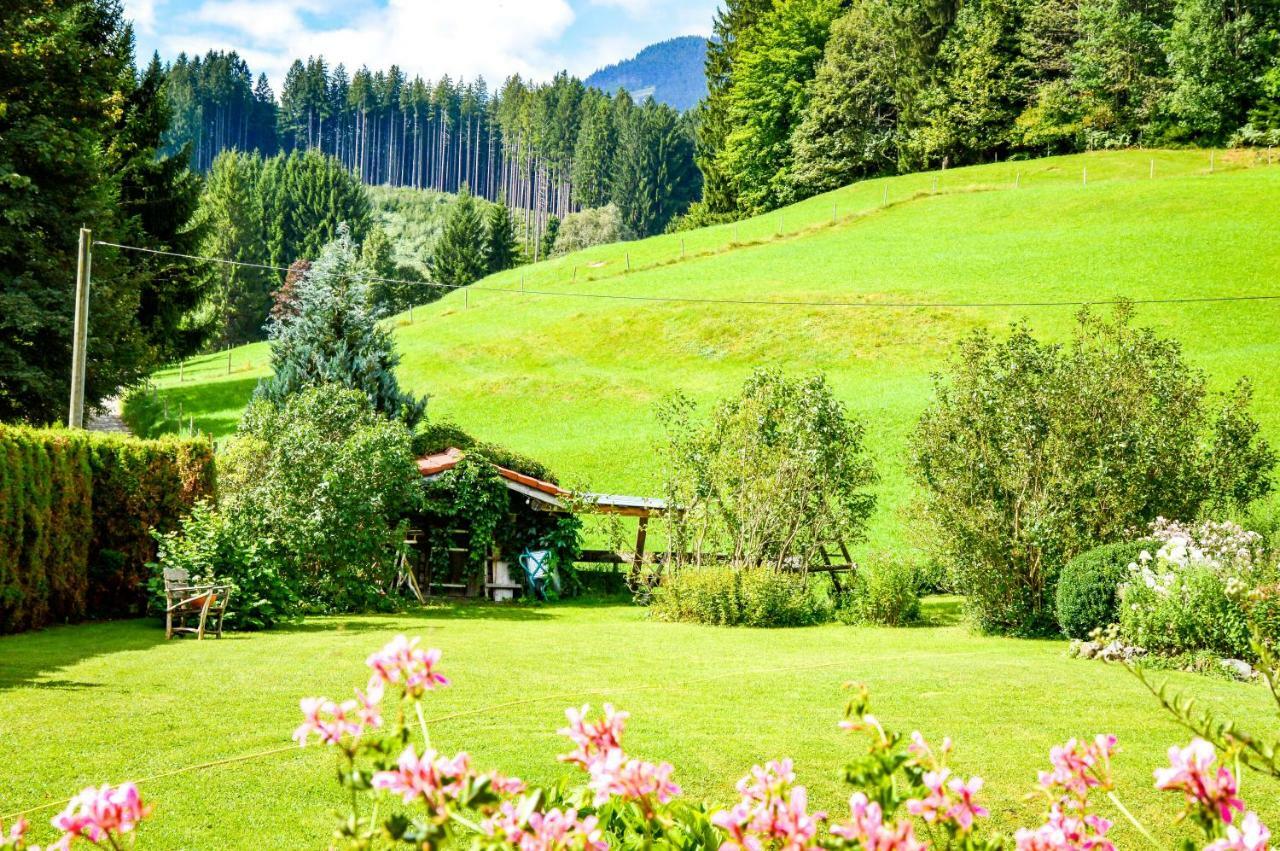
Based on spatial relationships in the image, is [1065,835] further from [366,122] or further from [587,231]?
[366,122]

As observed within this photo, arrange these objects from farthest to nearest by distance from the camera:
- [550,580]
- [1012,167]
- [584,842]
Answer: [1012,167]
[550,580]
[584,842]

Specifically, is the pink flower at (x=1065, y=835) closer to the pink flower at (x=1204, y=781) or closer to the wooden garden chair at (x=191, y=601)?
the pink flower at (x=1204, y=781)

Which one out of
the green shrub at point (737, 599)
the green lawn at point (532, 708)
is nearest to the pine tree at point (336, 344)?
the green shrub at point (737, 599)

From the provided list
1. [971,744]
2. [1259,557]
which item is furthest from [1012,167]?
[971,744]

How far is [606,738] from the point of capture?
2.22 m

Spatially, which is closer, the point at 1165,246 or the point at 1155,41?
the point at 1165,246

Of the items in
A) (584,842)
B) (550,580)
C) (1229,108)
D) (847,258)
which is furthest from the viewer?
(1229,108)

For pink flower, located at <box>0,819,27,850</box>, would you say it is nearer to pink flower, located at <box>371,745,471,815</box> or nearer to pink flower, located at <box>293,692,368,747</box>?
pink flower, located at <box>293,692,368,747</box>

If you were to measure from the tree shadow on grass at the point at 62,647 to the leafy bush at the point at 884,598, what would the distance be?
1034cm

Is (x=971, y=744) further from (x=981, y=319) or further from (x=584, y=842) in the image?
(x=981, y=319)

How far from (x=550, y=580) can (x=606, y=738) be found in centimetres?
2070

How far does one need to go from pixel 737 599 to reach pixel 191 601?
815 cm

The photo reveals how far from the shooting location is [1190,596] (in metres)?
12.4

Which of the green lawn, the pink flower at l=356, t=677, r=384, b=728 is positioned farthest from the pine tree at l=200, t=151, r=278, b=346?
the pink flower at l=356, t=677, r=384, b=728
